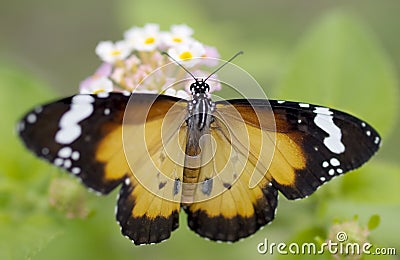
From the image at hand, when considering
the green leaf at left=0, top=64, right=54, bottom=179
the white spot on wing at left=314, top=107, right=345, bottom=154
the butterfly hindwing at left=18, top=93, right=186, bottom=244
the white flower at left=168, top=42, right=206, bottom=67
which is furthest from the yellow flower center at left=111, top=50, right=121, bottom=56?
the white spot on wing at left=314, top=107, right=345, bottom=154

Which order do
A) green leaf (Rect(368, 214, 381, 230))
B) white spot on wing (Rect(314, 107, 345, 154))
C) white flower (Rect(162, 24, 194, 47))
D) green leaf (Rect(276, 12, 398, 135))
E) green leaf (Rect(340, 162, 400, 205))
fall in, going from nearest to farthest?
white spot on wing (Rect(314, 107, 345, 154)) < green leaf (Rect(368, 214, 381, 230)) < white flower (Rect(162, 24, 194, 47)) < green leaf (Rect(340, 162, 400, 205)) < green leaf (Rect(276, 12, 398, 135))

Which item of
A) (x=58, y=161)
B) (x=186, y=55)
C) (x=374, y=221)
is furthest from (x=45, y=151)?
(x=374, y=221)

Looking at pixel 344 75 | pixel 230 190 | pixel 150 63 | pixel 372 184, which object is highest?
pixel 344 75

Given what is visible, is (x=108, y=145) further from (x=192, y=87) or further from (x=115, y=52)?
(x=115, y=52)

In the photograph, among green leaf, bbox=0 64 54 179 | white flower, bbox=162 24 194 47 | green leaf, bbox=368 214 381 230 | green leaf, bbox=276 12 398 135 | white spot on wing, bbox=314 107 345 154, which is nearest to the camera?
white spot on wing, bbox=314 107 345 154

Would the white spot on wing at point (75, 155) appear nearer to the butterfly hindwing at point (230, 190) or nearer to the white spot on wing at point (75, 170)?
the white spot on wing at point (75, 170)

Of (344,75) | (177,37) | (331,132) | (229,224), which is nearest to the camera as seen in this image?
(331,132)

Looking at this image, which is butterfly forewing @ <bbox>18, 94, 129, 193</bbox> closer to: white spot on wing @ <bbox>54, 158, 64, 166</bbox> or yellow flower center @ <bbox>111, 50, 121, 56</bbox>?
white spot on wing @ <bbox>54, 158, 64, 166</bbox>

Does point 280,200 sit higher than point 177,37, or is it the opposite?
point 177,37
